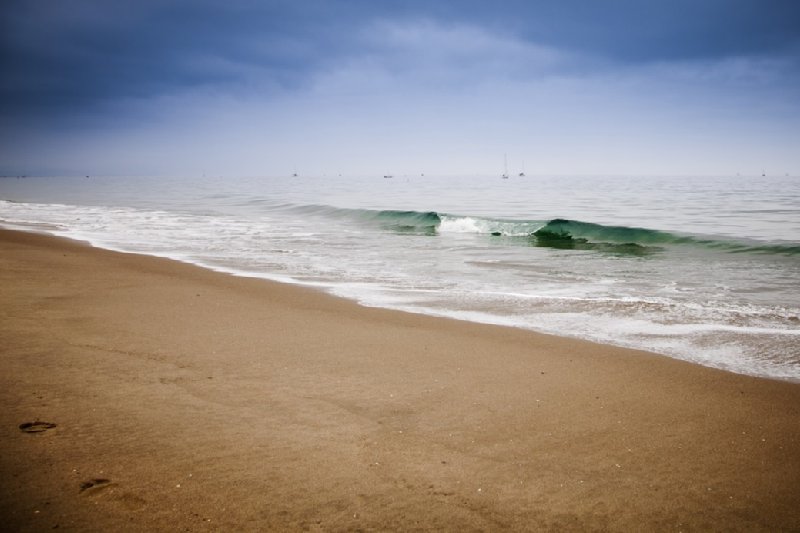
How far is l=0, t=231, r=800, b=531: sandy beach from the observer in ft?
8.52

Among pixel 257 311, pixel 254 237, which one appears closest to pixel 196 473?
pixel 257 311

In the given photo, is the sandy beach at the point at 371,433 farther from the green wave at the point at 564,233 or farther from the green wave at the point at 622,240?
the green wave at the point at 622,240

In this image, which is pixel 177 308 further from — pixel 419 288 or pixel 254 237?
pixel 254 237

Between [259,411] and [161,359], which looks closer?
[259,411]

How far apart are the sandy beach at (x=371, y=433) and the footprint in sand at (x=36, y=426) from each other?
2cm

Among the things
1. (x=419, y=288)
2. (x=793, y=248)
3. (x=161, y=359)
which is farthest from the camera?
(x=793, y=248)

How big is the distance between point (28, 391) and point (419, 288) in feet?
22.3

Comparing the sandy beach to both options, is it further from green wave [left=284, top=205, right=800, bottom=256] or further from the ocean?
green wave [left=284, top=205, right=800, bottom=256]

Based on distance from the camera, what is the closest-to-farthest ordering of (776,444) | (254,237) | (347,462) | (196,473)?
(196,473) → (347,462) → (776,444) → (254,237)

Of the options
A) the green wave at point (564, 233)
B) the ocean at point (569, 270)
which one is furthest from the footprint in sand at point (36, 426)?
the green wave at point (564, 233)

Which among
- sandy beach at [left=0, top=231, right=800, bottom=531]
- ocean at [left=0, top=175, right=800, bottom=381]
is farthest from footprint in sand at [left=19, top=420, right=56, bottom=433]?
ocean at [left=0, top=175, right=800, bottom=381]

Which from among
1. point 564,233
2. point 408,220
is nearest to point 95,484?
point 564,233

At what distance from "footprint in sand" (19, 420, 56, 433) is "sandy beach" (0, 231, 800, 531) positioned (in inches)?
0.8

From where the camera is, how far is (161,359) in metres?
4.68
